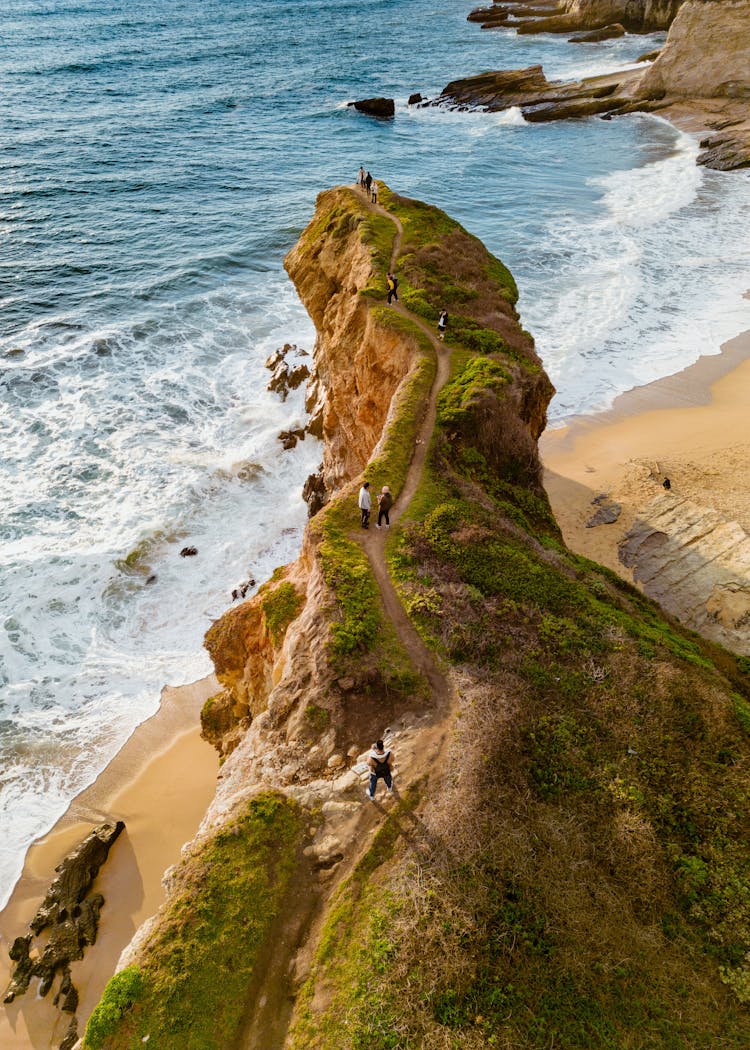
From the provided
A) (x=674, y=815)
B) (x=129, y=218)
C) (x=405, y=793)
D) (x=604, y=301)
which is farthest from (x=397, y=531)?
(x=129, y=218)

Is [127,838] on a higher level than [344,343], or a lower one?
lower

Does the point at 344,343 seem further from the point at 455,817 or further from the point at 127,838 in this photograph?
the point at 455,817

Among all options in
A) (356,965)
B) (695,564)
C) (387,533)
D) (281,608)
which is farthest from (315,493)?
(356,965)

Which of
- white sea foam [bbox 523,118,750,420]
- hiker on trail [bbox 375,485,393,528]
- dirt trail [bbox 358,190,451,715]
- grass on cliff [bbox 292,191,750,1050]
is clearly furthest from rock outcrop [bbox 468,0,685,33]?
grass on cliff [bbox 292,191,750,1050]

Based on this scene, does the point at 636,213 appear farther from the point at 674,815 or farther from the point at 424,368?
the point at 674,815

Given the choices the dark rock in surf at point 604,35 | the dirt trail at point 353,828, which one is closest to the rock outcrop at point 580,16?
the dark rock in surf at point 604,35

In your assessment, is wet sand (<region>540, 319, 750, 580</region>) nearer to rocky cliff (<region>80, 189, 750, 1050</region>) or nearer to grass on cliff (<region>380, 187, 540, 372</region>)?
grass on cliff (<region>380, 187, 540, 372</region>)
